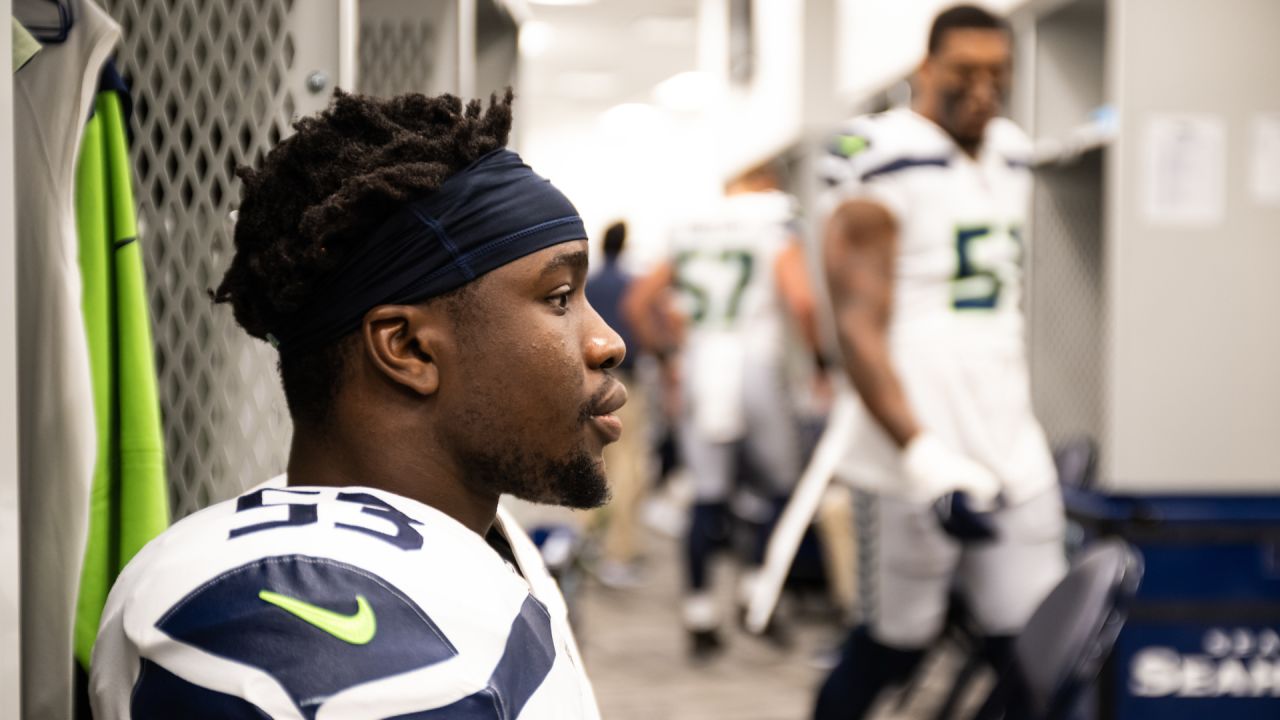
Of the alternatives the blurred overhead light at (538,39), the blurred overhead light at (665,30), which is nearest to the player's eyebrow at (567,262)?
the blurred overhead light at (538,39)

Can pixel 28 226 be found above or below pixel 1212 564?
above

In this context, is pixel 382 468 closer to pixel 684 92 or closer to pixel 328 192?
pixel 328 192

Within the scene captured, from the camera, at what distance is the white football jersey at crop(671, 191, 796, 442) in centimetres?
409

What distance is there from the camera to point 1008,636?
→ 2.20 metres

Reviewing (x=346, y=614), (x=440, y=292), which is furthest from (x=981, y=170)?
(x=346, y=614)

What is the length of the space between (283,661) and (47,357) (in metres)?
0.46

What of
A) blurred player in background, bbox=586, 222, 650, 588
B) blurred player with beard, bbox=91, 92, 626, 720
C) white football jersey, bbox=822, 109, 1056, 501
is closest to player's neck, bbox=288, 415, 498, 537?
blurred player with beard, bbox=91, 92, 626, 720

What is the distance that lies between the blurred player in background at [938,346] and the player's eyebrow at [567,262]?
4.50 feet

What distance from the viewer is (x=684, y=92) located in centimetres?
1359

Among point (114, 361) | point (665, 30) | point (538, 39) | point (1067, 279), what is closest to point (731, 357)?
point (1067, 279)

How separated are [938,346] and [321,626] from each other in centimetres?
175

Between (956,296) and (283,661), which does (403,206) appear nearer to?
(283,661)

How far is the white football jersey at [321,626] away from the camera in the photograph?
0.68 metres

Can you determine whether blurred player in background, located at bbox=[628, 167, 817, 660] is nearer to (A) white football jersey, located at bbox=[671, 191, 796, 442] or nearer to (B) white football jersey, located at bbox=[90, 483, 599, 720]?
(A) white football jersey, located at bbox=[671, 191, 796, 442]
